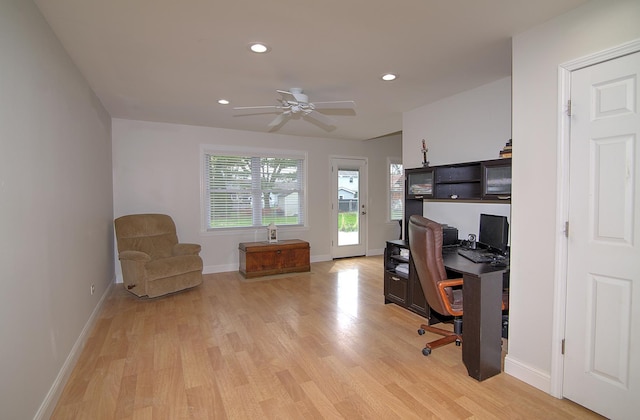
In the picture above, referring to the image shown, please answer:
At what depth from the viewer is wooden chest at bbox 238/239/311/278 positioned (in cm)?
511

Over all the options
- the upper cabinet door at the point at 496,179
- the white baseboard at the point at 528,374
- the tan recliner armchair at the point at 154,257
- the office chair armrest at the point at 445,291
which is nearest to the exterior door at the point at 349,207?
the tan recliner armchair at the point at 154,257

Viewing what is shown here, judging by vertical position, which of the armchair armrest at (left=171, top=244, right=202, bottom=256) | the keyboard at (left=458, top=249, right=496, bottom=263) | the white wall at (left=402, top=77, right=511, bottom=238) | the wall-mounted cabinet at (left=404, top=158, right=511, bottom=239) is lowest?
the armchair armrest at (left=171, top=244, right=202, bottom=256)

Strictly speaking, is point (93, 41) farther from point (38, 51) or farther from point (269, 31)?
point (269, 31)

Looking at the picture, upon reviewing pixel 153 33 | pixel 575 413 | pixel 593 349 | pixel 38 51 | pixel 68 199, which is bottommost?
pixel 575 413

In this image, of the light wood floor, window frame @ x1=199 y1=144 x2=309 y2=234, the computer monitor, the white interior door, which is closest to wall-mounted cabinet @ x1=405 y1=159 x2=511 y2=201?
the computer monitor

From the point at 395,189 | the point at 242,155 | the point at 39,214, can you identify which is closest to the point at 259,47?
the point at 39,214

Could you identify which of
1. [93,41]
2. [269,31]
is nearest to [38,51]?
[93,41]

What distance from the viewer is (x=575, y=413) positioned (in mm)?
1944

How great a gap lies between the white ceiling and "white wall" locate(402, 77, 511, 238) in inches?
6.1

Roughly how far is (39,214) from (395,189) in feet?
20.2

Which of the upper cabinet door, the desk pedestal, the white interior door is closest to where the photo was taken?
the white interior door

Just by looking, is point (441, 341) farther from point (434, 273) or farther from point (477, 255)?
point (477, 255)

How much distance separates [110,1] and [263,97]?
1926 millimetres

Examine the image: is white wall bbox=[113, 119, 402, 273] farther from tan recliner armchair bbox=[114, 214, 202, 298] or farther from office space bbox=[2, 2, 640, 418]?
office space bbox=[2, 2, 640, 418]
